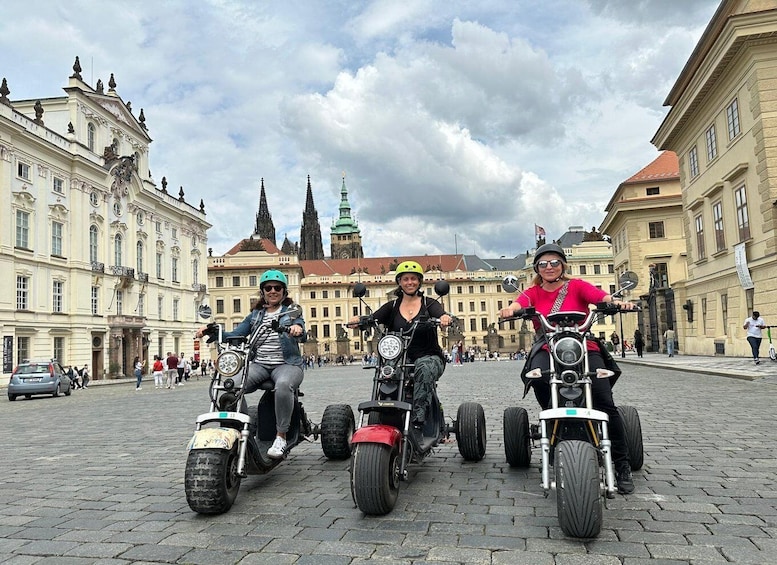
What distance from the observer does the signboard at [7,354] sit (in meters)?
32.8

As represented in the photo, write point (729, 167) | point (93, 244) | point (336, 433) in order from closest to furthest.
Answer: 1. point (336, 433)
2. point (729, 167)
3. point (93, 244)

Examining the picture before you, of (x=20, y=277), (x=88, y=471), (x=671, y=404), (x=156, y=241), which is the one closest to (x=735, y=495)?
(x=88, y=471)

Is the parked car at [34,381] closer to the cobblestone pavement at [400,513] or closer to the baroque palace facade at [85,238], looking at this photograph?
the baroque palace facade at [85,238]

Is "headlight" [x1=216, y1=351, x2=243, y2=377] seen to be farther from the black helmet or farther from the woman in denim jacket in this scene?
the black helmet

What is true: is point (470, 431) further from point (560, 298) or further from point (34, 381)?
point (34, 381)

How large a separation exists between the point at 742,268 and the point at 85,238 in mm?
37728

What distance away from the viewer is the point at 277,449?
501 cm

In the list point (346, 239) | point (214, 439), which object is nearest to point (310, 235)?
point (346, 239)

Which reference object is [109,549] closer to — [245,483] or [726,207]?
[245,483]

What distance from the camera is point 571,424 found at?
3.99m

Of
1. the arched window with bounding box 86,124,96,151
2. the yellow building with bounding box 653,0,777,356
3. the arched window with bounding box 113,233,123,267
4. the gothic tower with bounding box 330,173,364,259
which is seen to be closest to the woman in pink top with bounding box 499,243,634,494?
the yellow building with bounding box 653,0,777,356

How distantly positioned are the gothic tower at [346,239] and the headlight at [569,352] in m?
120

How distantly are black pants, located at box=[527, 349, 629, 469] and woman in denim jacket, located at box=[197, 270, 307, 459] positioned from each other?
1946 mm

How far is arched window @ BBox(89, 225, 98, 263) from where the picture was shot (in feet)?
137
